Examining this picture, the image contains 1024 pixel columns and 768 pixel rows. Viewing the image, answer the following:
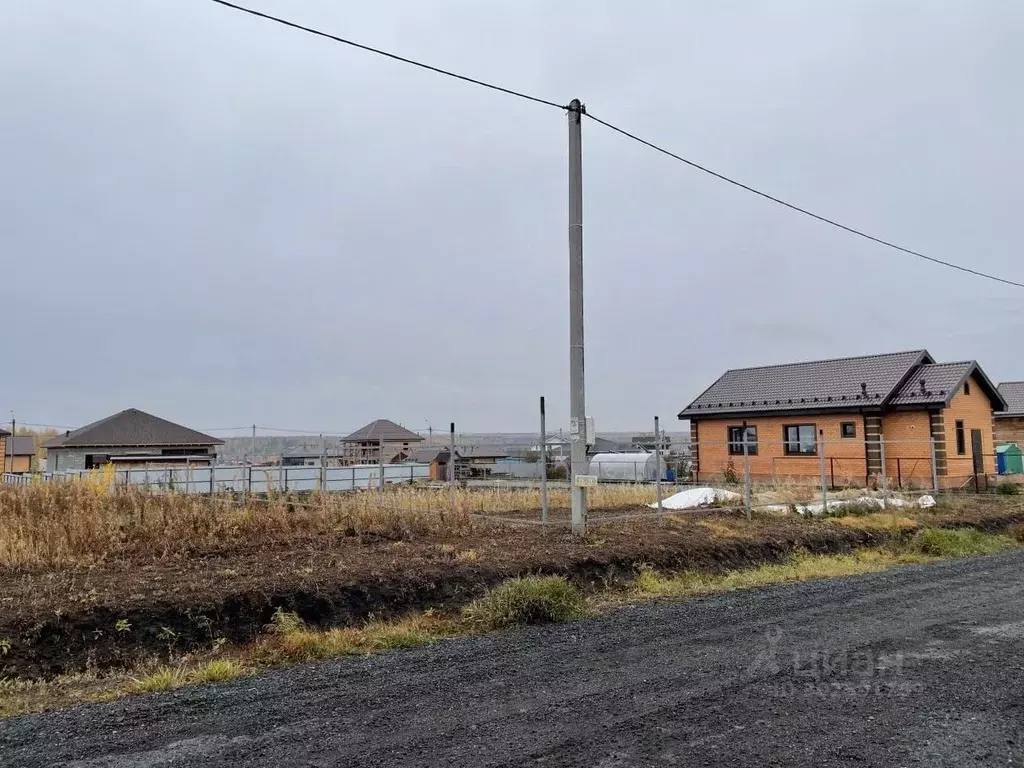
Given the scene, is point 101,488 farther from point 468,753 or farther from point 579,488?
point 468,753

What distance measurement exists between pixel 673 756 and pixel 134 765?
282 cm

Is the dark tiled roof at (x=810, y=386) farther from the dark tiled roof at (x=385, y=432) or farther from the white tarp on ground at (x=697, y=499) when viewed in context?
the dark tiled roof at (x=385, y=432)

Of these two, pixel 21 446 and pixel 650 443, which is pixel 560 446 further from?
pixel 21 446

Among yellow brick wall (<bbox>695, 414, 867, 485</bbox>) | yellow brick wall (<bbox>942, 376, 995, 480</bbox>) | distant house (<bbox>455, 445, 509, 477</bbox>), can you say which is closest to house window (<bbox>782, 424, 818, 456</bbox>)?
yellow brick wall (<bbox>695, 414, 867, 485</bbox>)

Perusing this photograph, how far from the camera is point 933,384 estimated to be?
25391 mm

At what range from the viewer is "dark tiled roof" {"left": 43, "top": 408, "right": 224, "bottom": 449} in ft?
134

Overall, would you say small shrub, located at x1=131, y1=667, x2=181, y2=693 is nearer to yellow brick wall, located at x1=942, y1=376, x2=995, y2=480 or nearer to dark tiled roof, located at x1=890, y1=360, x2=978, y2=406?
dark tiled roof, located at x1=890, y1=360, x2=978, y2=406

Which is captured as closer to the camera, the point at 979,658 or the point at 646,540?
the point at 979,658

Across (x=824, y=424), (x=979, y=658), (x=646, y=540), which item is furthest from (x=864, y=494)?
(x=979, y=658)

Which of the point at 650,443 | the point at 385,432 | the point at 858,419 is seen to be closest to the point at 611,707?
the point at 858,419

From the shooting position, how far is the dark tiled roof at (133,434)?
134 feet

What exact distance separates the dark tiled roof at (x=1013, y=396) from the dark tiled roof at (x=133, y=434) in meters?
42.8

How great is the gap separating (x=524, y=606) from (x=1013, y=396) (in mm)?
41281

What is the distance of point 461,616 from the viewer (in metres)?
7.89
